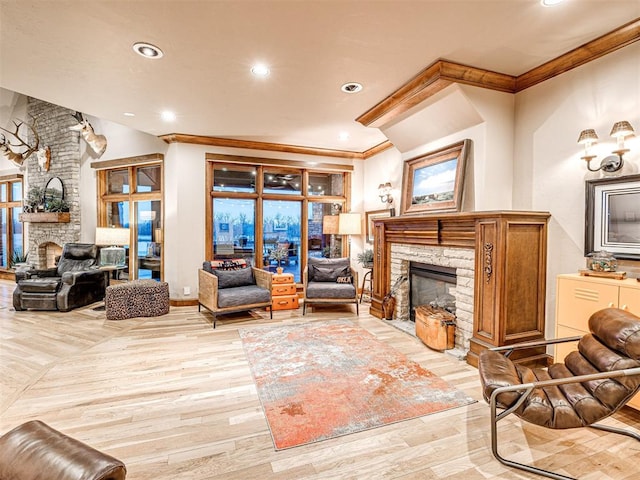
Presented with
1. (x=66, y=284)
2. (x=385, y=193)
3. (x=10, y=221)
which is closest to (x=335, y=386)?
(x=385, y=193)

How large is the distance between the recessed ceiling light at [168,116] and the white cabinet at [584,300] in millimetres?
4869

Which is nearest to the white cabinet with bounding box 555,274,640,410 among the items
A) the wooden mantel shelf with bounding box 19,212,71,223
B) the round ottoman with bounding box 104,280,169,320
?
the round ottoman with bounding box 104,280,169,320

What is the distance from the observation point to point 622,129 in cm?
239

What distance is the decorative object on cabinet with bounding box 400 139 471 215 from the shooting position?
11.6 ft

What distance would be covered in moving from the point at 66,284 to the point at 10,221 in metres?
4.87

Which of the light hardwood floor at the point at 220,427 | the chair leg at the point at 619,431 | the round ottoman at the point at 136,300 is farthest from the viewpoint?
the round ottoman at the point at 136,300

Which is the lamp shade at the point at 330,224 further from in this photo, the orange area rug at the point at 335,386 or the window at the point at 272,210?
the orange area rug at the point at 335,386

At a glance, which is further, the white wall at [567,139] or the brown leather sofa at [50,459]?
the white wall at [567,139]

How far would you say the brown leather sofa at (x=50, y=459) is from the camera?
95cm

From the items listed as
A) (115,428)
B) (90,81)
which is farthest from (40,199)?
(115,428)

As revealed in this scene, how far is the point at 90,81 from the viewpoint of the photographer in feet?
10.8

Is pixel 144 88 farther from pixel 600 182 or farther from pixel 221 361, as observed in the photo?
pixel 600 182

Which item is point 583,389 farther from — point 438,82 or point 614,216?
point 438,82

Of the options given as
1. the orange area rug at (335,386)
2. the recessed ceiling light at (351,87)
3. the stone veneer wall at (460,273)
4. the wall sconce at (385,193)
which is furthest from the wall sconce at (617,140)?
the wall sconce at (385,193)
